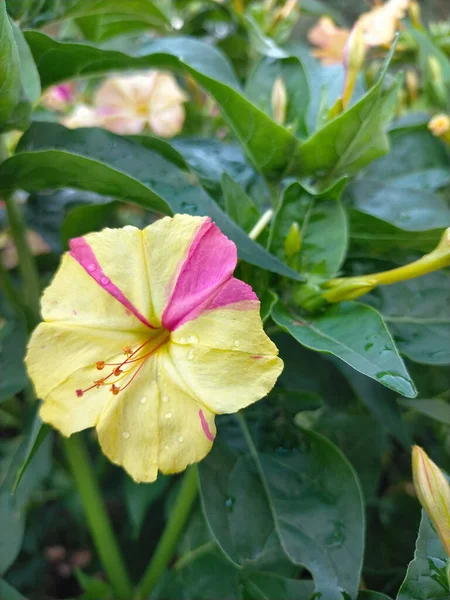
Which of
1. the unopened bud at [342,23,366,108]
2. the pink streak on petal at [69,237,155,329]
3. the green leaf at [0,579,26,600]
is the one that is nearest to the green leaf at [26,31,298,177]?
the unopened bud at [342,23,366,108]

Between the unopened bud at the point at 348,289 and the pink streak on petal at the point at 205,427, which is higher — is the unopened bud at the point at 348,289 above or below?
above

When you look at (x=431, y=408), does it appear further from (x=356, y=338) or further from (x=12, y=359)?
(x=12, y=359)

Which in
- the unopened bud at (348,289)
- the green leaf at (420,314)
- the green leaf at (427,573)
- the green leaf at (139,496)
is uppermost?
the unopened bud at (348,289)

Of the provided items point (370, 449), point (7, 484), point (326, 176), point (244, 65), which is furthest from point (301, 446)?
point (244, 65)

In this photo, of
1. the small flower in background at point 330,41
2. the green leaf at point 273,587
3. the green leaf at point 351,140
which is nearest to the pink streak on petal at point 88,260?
the green leaf at point 351,140

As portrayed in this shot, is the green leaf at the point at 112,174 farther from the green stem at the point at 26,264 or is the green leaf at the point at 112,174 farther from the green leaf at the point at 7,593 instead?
the green leaf at the point at 7,593

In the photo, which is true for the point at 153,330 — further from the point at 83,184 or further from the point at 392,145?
the point at 392,145
